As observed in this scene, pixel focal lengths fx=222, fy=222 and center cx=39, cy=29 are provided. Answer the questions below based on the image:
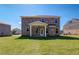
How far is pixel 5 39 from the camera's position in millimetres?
7086

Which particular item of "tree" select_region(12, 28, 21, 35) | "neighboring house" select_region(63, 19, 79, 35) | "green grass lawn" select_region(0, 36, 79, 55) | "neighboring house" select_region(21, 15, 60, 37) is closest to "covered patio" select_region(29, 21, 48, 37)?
"neighboring house" select_region(21, 15, 60, 37)

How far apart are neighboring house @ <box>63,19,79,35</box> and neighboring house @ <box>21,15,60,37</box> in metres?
0.27

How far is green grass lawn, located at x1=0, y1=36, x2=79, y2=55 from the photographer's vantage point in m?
6.69

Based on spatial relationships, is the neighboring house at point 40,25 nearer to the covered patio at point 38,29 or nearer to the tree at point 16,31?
the covered patio at point 38,29

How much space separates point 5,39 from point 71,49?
2.10 meters

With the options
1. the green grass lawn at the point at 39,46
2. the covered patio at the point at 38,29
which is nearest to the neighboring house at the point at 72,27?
the green grass lawn at the point at 39,46

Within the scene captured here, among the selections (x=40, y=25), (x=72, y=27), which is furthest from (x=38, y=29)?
(x=72, y=27)

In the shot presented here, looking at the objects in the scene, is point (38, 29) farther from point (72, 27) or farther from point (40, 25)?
point (72, 27)

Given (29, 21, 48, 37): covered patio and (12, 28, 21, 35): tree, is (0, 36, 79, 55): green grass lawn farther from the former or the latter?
(29, 21, 48, 37): covered patio

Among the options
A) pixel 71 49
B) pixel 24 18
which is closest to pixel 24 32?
pixel 24 18

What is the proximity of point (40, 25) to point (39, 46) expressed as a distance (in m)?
1.04
